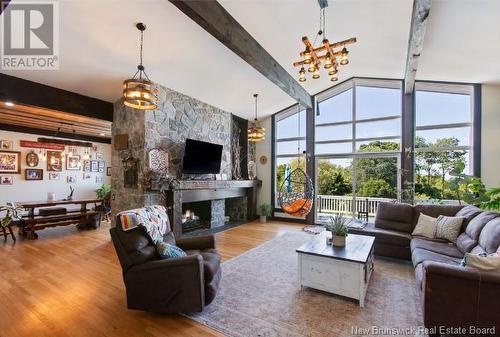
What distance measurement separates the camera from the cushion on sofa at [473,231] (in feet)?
9.95

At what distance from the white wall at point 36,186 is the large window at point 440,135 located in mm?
10373

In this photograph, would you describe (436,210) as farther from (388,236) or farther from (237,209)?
(237,209)

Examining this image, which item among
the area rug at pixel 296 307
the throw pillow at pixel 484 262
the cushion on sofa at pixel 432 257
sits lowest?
the area rug at pixel 296 307

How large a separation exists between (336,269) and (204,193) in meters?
3.70

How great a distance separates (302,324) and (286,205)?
2.70 m

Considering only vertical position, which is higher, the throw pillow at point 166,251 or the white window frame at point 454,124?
the white window frame at point 454,124

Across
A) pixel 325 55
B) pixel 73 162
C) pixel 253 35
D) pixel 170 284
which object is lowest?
pixel 170 284

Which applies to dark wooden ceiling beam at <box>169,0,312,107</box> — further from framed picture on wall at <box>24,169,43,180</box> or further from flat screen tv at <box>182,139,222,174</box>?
Answer: framed picture on wall at <box>24,169,43,180</box>

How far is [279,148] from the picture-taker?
778 centimetres

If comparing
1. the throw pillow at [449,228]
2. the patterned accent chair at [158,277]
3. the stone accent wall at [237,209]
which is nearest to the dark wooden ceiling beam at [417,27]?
the throw pillow at [449,228]

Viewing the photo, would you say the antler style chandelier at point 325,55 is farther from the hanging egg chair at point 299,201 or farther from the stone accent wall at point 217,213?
the stone accent wall at point 217,213

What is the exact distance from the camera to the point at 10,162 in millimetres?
6695

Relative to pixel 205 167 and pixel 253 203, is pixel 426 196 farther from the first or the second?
pixel 205 167

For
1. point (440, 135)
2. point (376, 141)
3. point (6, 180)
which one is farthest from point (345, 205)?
point (6, 180)
